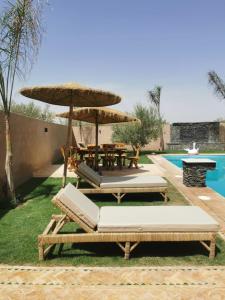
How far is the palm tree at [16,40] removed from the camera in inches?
269

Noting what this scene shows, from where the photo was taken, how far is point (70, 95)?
7.96 meters

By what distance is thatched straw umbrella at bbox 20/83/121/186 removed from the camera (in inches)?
276

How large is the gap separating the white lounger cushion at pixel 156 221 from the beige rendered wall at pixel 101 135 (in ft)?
72.9

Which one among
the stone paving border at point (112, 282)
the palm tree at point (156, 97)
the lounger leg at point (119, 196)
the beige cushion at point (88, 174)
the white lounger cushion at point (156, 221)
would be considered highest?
the palm tree at point (156, 97)

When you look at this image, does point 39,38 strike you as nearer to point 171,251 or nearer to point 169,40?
point 171,251


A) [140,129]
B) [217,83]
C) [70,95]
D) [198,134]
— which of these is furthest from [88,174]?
[198,134]

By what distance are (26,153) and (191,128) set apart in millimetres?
23060

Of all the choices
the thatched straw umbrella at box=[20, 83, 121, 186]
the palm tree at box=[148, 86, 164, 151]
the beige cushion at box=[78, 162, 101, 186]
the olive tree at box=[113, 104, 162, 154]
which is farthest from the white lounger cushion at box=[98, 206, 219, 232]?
the palm tree at box=[148, 86, 164, 151]

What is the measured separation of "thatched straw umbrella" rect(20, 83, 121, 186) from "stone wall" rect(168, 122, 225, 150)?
20.4 metres

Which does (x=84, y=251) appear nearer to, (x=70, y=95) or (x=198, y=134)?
(x=70, y=95)

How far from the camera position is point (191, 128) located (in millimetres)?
31234

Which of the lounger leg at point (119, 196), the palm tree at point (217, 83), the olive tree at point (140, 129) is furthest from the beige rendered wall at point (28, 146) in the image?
the palm tree at point (217, 83)

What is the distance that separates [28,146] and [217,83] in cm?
2237

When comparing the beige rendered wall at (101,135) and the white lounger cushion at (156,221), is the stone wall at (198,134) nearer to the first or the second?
the beige rendered wall at (101,135)
